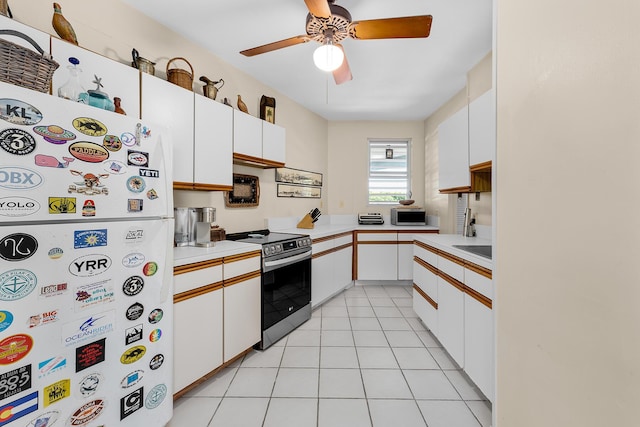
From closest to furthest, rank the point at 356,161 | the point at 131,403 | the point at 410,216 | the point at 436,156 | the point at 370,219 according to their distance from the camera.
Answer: the point at 131,403 < the point at 436,156 < the point at 410,216 < the point at 370,219 < the point at 356,161

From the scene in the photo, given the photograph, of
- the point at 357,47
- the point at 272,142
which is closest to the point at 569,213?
the point at 357,47

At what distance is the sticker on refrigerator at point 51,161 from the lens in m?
0.95

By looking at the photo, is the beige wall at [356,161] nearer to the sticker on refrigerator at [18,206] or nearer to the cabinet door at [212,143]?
the cabinet door at [212,143]

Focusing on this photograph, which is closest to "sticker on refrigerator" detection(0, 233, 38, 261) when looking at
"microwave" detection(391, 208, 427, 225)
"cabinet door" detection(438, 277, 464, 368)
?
"cabinet door" detection(438, 277, 464, 368)

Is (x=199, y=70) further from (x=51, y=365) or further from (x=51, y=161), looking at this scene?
(x=51, y=365)

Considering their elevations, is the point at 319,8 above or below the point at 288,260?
above

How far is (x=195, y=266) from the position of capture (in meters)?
1.69

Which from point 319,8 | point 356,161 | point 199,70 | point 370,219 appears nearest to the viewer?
point 319,8

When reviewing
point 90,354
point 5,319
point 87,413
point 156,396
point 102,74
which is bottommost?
point 156,396

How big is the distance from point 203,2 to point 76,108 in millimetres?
1365

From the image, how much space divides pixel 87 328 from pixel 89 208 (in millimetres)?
499

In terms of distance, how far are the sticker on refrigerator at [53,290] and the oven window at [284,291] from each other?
1.36m

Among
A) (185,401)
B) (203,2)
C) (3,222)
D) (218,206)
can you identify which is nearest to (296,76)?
(203,2)

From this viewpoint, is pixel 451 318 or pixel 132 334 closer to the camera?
pixel 132 334
